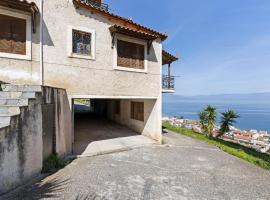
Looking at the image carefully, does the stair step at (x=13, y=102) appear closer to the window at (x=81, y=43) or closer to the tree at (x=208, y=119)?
the window at (x=81, y=43)

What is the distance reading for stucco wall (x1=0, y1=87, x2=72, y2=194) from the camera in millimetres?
4625

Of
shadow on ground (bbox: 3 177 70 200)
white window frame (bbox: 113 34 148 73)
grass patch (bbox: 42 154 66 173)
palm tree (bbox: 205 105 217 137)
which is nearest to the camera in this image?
shadow on ground (bbox: 3 177 70 200)

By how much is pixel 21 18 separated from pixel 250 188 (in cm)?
1207

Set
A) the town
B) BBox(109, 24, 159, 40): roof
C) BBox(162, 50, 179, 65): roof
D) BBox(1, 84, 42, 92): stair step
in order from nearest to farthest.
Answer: BBox(1, 84, 42, 92): stair step → BBox(109, 24, 159, 40): roof → BBox(162, 50, 179, 65): roof → the town

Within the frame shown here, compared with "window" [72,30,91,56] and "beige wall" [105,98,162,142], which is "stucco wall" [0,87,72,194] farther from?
"beige wall" [105,98,162,142]

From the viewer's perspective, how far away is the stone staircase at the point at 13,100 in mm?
4754

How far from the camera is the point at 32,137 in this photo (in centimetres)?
564

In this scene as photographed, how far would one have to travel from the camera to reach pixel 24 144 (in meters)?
5.27

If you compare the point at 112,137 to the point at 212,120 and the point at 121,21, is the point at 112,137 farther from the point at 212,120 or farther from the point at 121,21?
the point at 212,120

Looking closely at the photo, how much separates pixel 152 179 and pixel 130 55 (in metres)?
7.50

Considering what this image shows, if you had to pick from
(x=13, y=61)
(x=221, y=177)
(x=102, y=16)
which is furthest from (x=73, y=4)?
(x=221, y=177)

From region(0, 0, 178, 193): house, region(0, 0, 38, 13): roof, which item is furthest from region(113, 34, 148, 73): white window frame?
region(0, 0, 38, 13): roof

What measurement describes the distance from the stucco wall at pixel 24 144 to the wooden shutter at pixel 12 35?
2700 mm

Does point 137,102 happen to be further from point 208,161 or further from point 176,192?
point 176,192
